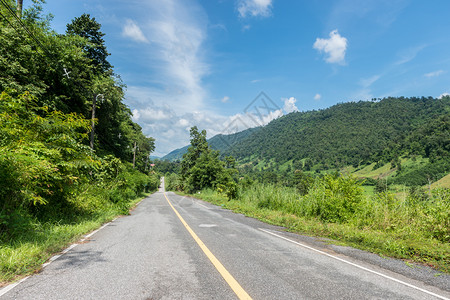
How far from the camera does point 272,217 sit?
1165cm

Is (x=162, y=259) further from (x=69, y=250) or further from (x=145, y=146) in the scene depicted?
(x=145, y=146)

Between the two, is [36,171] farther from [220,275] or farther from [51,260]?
[220,275]

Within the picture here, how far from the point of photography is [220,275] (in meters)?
3.79

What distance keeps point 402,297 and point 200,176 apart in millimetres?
34682

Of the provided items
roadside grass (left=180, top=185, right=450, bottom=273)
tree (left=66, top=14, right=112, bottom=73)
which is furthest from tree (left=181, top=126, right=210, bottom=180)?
roadside grass (left=180, top=185, right=450, bottom=273)

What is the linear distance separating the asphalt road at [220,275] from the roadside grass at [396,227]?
87cm

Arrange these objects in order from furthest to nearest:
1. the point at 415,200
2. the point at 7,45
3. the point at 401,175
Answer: the point at 401,175
the point at 7,45
the point at 415,200

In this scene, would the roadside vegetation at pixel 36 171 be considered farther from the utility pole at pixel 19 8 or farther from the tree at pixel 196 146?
the tree at pixel 196 146

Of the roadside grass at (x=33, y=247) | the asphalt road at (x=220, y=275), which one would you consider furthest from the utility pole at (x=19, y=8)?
the asphalt road at (x=220, y=275)

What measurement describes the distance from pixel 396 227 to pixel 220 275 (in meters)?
6.95

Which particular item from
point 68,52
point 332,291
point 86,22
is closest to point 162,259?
point 332,291

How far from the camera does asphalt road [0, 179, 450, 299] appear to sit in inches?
124

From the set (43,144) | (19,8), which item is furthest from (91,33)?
(43,144)

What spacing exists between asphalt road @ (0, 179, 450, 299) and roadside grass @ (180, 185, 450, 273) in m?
0.87
